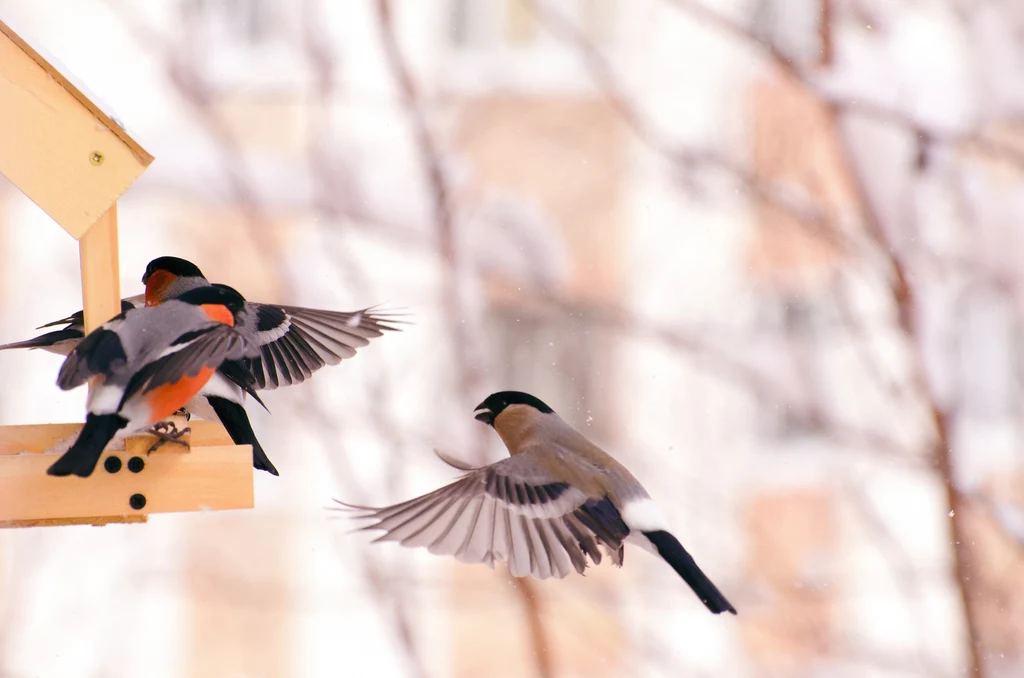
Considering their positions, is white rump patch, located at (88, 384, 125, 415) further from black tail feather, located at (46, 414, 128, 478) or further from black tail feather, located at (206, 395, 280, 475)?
black tail feather, located at (206, 395, 280, 475)

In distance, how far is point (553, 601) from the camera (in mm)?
2834

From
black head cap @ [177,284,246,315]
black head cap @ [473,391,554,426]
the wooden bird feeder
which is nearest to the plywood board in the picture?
the wooden bird feeder

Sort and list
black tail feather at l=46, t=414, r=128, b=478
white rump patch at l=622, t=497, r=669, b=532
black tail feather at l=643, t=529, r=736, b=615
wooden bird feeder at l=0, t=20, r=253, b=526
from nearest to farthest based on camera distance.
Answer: black tail feather at l=46, t=414, r=128, b=478
wooden bird feeder at l=0, t=20, r=253, b=526
black tail feather at l=643, t=529, r=736, b=615
white rump patch at l=622, t=497, r=669, b=532

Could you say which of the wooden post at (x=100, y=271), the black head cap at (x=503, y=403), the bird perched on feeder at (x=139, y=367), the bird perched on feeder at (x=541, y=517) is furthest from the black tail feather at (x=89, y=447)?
the black head cap at (x=503, y=403)

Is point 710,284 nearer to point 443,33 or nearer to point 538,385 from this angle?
point 538,385

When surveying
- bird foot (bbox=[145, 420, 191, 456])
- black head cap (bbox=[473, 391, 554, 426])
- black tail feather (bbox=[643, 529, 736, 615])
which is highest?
Answer: black head cap (bbox=[473, 391, 554, 426])

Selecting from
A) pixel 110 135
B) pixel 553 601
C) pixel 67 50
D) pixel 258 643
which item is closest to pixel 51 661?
pixel 258 643

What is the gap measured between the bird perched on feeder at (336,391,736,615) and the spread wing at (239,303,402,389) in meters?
0.25

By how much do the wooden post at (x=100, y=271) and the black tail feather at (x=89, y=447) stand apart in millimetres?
155

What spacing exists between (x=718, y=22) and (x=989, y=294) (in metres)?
0.88

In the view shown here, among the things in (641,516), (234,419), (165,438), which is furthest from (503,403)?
(165,438)

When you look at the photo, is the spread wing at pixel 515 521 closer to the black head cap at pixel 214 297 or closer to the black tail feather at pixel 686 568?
the black tail feather at pixel 686 568

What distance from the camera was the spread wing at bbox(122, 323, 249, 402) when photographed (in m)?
1.04

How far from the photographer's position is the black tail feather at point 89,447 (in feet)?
3.21
